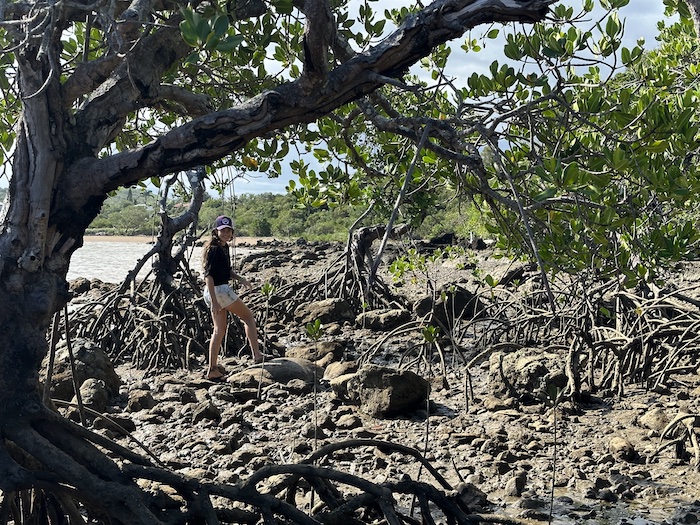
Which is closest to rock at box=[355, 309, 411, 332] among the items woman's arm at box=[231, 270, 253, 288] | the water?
Result: woman's arm at box=[231, 270, 253, 288]

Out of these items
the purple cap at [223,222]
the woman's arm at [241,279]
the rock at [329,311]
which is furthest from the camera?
the rock at [329,311]

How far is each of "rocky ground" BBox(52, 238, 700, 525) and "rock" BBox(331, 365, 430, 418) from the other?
4 cm

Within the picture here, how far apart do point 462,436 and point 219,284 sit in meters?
2.55

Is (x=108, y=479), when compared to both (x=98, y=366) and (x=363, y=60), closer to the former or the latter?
(x=363, y=60)

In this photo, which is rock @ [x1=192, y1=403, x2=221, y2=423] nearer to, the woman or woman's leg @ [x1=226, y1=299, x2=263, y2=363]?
the woman

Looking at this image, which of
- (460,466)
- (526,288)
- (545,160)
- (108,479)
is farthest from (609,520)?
(526,288)

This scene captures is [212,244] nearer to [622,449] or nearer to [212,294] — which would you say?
[212,294]

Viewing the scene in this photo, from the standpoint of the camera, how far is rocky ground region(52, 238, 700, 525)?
4.10m

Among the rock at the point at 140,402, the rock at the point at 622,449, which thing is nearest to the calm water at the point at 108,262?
the rock at the point at 140,402

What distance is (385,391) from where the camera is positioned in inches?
213

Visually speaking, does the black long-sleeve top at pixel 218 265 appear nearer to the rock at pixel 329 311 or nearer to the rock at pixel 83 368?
the rock at pixel 83 368

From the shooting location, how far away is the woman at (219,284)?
641 centimetres

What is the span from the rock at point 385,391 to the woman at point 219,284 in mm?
1451

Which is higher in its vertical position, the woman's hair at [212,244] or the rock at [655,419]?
the woman's hair at [212,244]
